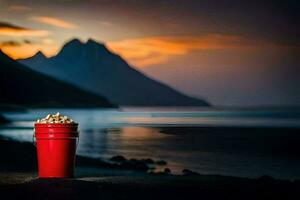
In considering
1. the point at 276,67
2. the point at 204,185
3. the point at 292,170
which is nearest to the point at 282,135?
the point at 292,170

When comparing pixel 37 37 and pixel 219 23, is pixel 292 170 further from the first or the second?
pixel 37 37

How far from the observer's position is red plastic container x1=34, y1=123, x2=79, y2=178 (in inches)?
431

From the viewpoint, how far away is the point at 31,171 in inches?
498

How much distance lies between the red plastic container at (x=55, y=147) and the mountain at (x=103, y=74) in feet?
15.1

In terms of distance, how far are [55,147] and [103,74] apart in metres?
5.48

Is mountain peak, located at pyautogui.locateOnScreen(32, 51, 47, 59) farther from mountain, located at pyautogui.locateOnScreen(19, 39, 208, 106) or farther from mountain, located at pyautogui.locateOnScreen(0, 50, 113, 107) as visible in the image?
mountain, located at pyautogui.locateOnScreen(0, 50, 113, 107)

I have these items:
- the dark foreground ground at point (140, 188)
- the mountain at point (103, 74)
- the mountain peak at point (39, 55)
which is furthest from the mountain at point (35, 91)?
the dark foreground ground at point (140, 188)

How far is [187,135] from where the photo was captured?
17.6 m

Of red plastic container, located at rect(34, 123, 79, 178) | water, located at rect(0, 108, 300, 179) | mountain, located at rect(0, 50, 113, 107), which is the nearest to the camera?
red plastic container, located at rect(34, 123, 79, 178)

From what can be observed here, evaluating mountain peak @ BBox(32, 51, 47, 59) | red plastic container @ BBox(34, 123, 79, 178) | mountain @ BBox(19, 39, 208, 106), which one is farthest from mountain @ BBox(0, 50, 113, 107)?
red plastic container @ BBox(34, 123, 79, 178)

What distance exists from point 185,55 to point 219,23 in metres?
0.85

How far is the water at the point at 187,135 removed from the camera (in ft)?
56.1

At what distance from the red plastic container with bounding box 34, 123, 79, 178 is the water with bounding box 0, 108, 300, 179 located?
5.33m

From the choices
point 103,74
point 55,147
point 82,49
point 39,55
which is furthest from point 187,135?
point 55,147
